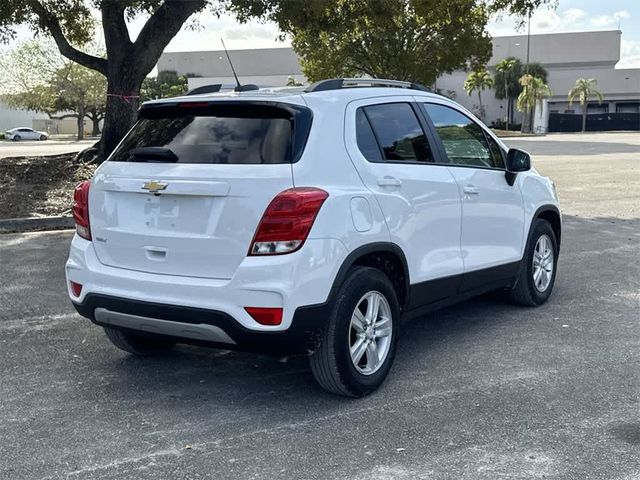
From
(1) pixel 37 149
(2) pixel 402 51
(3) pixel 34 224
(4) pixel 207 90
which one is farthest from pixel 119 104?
(1) pixel 37 149

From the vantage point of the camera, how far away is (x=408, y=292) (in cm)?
470

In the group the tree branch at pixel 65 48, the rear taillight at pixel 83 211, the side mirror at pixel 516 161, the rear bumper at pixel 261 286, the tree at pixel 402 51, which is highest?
the tree at pixel 402 51

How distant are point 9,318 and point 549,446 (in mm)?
4480

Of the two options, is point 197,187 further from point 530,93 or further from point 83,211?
point 530,93

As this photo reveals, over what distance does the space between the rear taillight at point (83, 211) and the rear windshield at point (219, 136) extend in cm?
31

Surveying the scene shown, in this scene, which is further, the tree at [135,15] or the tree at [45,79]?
the tree at [45,79]

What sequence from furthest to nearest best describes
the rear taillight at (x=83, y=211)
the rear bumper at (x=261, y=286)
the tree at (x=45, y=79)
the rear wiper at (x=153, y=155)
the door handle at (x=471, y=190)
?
the tree at (x=45, y=79), the door handle at (x=471, y=190), the rear taillight at (x=83, y=211), the rear wiper at (x=153, y=155), the rear bumper at (x=261, y=286)

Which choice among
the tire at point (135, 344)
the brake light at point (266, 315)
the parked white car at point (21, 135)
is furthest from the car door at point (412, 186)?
the parked white car at point (21, 135)

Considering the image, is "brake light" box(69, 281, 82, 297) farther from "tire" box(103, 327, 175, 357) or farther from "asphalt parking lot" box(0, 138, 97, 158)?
"asphalt parking lot" box(0, 138, 97, 158)

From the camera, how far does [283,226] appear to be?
3.86 metres

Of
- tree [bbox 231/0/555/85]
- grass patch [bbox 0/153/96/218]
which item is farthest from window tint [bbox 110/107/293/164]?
tree [bbox 231/0/555/85]

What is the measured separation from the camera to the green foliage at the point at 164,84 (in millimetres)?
78512

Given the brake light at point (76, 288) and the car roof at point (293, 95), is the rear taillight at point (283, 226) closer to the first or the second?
the car roof at point (293, 95)

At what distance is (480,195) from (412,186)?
93 centimetres
